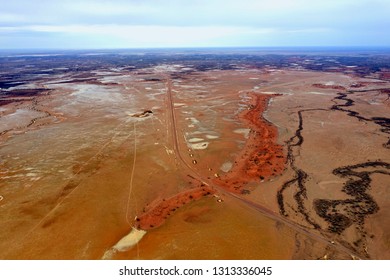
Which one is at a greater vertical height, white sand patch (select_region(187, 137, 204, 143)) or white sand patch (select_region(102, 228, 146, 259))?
white sand patch (select_region(187, 137, 204, 143))

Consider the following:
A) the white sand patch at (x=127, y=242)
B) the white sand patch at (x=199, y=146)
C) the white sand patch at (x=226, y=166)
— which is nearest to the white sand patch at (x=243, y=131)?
the white sand patch at (x=199, y=146)

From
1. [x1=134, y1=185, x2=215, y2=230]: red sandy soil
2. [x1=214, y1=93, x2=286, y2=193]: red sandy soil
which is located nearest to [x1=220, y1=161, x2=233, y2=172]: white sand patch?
[x1=214, y1=93, x2=286, y2=193]: red sandy soil

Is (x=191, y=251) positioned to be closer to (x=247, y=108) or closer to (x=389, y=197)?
(x=389, y=197)

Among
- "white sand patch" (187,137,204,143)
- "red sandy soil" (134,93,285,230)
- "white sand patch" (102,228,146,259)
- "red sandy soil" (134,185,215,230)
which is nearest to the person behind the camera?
"white sand patch" (102,228,146,259)

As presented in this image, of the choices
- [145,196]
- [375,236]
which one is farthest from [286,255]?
[145,196]

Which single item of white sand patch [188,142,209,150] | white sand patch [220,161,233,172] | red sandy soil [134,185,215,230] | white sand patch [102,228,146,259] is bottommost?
white sand patch [102,228,146,259]

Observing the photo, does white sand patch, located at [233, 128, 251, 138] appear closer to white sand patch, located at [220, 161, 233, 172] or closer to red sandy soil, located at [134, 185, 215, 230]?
white sand patch, located at [220, 161, 233, 172]

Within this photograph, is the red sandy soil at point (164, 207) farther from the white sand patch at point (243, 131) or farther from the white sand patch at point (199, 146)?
the white sand patch at point (243, 131)
